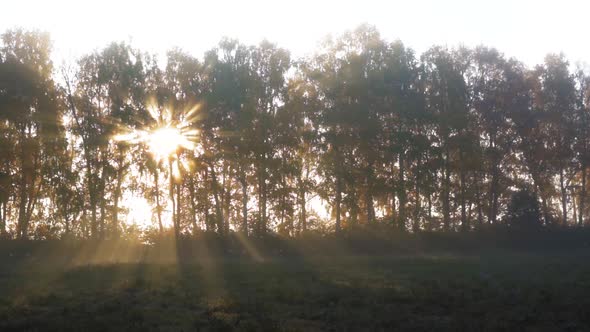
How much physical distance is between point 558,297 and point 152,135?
33.6 meters

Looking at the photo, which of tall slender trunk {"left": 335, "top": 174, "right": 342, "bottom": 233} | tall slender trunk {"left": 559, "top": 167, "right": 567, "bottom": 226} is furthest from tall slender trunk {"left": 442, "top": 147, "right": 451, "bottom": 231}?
tall slender trunk {"left": 559, "top": 167, "right": 567, "bottom": 226}

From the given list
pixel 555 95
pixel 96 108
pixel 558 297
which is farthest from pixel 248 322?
pixel 555 95

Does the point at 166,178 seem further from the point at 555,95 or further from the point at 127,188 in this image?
the point at 555,95

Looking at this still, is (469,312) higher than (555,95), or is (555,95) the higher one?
(555,95)

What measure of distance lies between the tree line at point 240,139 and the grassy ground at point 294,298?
2049 centimetres

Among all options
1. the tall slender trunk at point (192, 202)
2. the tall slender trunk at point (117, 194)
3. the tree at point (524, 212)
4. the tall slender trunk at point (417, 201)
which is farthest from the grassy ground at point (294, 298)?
the tall slender trunk at point (192, 202)

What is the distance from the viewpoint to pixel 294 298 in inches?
701

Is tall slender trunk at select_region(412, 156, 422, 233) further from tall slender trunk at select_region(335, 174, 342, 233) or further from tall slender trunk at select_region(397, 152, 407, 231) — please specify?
tall slender trunk at select_region(335, 174, 342, 233)

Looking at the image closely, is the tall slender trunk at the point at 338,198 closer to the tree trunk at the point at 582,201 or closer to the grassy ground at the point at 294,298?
the grassy ground at the point at 294,298

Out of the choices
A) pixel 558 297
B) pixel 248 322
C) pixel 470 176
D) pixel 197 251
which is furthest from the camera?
pixel 470 176

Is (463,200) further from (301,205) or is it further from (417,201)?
(301,205)

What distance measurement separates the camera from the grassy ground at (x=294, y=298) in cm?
1429

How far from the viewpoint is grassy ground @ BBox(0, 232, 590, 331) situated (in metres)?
14.3

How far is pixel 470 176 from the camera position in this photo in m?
56.3
